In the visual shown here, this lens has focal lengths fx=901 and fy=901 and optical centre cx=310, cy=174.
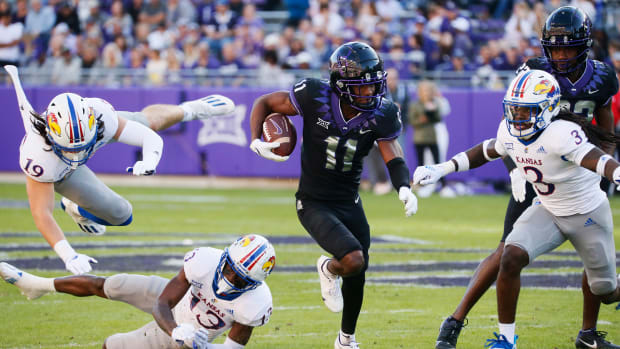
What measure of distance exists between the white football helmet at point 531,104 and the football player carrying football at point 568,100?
1.78ft

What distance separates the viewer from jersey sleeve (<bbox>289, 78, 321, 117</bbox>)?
5500 millimetres

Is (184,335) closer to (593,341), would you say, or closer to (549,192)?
(549,192)

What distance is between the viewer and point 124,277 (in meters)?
5.05

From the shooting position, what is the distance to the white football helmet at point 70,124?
5.41m

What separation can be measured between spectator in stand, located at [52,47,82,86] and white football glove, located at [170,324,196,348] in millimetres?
12115

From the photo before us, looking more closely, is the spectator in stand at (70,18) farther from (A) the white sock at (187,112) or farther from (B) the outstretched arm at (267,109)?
(B) the outstretched arm at (267,109)

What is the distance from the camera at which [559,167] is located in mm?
5000

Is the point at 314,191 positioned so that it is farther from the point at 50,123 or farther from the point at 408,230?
the point at 408,230

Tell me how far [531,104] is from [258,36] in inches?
452

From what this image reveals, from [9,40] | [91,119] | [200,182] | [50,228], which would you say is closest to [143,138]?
[91,119]

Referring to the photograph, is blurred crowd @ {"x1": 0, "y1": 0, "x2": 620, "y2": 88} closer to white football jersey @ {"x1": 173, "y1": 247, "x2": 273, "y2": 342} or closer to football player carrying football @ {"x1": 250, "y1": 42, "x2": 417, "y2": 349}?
football player carrying football @ {"x1": 250, "y1": 42, "x2": 417, "y2": 349}

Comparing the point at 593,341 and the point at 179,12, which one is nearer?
the point at 593,341

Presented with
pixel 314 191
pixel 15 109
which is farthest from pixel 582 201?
pixel 15 109

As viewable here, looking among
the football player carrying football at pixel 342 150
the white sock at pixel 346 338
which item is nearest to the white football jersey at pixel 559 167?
the football player carrying football at pixel 342 150
